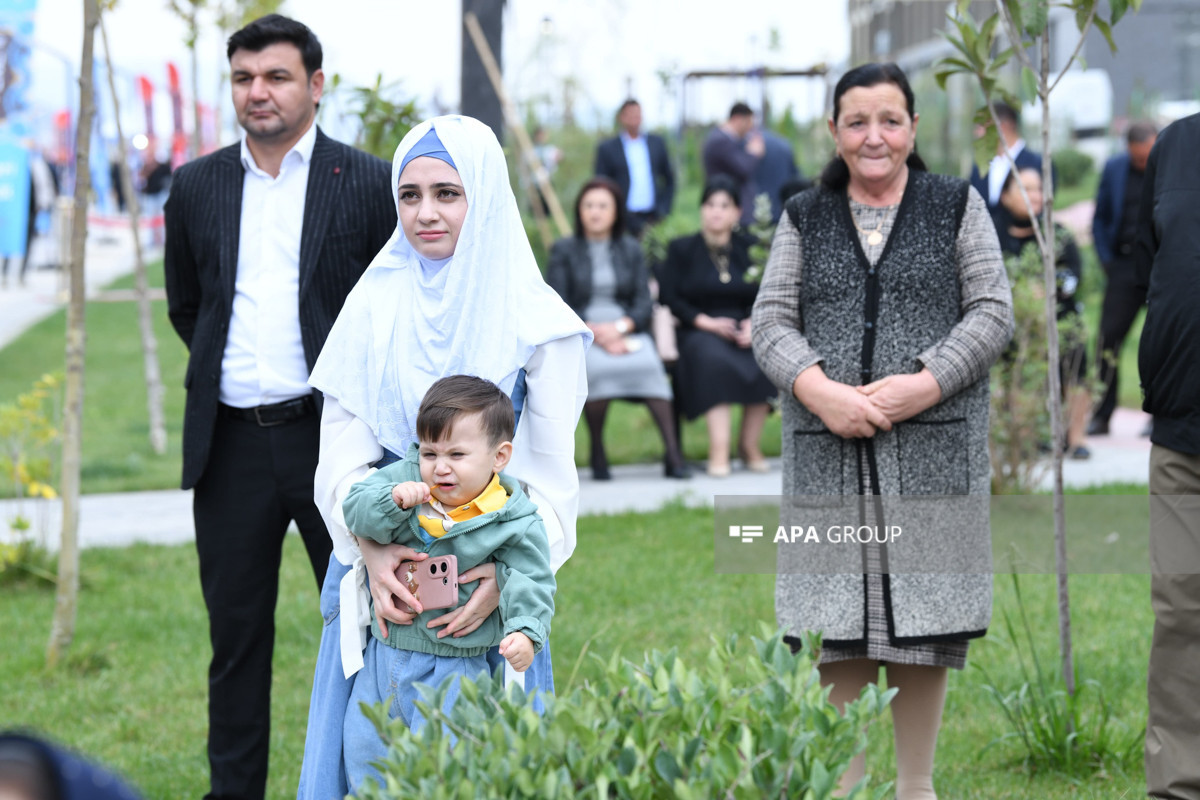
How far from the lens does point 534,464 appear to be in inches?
117

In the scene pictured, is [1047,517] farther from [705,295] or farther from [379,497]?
[379,497]

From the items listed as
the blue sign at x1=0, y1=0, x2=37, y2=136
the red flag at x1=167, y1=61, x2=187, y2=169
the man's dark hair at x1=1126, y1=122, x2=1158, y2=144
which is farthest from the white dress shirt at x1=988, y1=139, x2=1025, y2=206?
the red flag at x1=167, y1=61, x2=187, y2=169

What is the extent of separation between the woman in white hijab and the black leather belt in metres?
0.73

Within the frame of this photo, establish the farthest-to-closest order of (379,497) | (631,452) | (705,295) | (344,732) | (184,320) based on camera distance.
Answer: (631,452) → (705,295) → (184,320) → (344,732) → (379,497)

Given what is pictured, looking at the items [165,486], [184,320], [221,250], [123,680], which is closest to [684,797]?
[221,250]

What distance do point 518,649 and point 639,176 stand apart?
10326 millimetres

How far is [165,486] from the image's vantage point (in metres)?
9.25

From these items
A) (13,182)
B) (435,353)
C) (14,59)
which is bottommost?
(435,353)

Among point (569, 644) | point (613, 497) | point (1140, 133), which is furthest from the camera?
point (1140, 133)

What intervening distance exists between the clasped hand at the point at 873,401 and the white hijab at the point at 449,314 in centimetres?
90

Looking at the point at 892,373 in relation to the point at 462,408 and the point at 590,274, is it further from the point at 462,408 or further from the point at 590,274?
the point at 590,274

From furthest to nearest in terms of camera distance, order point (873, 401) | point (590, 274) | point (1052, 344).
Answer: point (590, 274), point (1052, 344), point (873, 401)

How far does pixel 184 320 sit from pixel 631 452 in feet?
19.8

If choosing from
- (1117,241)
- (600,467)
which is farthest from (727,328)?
(1117,241)
